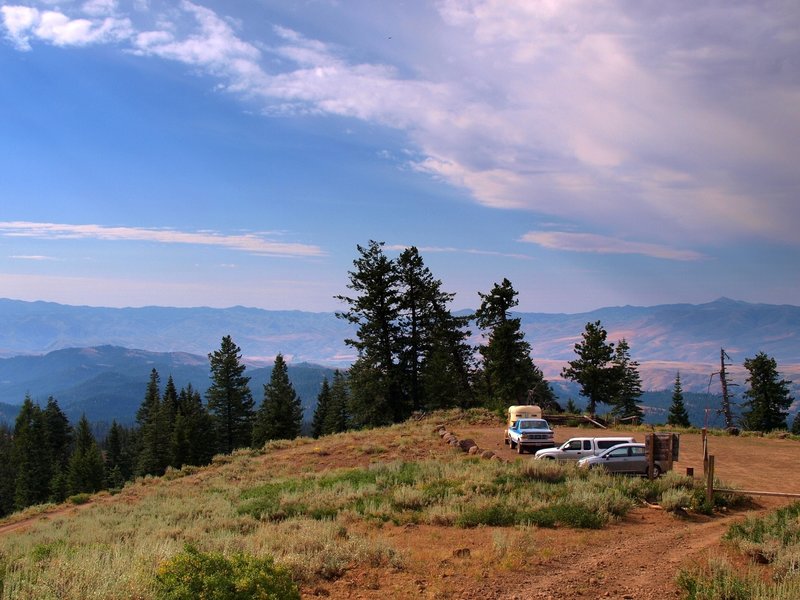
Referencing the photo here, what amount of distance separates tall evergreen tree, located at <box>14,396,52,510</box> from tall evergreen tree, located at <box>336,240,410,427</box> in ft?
160

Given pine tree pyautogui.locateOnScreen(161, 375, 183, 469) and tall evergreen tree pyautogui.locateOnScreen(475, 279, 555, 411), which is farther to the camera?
pine tree pyautogui.locateOnScreen(161, 375, 183, 469)

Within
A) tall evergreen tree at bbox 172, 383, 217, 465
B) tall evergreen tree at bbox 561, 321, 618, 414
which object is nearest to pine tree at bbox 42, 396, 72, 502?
tall evergreen tree at bbox 172, 383, 217, 465

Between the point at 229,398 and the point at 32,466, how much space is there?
28.4 metres

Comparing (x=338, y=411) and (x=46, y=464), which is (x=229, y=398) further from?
(x=46, y=464)

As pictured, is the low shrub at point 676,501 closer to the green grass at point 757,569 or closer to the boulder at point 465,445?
the green grass at point 757,569

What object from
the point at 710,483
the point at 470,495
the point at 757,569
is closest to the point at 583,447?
the point at 710,483

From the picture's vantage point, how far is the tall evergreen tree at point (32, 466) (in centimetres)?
6781

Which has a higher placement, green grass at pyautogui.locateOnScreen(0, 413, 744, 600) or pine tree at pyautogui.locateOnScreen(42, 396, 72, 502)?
green grass at pyautogui.locateOnScreen(0, 413, 744, 600)

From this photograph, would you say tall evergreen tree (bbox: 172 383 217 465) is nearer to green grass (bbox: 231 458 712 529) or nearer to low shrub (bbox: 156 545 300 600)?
green grass (bbox: 231 458 712 529)

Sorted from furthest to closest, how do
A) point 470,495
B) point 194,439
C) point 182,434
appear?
point 194,439, point 182,434, point 470,495

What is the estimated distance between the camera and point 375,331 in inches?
1715

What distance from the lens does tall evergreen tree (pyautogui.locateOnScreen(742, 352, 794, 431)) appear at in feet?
191

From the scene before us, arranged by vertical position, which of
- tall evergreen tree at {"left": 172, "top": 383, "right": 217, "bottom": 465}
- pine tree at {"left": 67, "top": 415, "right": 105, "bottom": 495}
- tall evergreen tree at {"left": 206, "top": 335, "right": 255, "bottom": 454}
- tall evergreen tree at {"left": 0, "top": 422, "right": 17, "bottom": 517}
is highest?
tall evergreen tree at {"left": 206, "top": 335, "right": 255, "bottom": 454}

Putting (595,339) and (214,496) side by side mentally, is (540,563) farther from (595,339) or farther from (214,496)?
(595,339)
